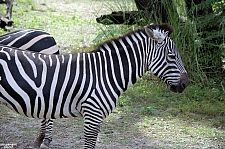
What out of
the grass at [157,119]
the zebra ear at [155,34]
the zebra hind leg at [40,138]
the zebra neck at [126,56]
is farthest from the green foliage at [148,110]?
the zebra ear at [155,34]

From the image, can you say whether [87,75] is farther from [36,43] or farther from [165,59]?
[36,43]

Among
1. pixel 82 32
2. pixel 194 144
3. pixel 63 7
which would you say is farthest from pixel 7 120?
pixel 63 7

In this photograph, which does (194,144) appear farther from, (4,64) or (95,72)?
(4,64)

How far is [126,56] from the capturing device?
477 cm

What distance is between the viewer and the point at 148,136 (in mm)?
6344

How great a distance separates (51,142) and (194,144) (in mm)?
2117

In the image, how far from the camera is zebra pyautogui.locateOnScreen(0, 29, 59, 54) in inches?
221

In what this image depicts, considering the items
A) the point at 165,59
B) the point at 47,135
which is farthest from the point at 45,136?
the point at 165,59

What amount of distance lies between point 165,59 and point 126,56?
472 mm

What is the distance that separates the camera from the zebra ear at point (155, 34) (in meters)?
4.73

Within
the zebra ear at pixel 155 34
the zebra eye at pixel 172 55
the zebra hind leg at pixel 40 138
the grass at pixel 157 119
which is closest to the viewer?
the zebra ear at pixel 155 34

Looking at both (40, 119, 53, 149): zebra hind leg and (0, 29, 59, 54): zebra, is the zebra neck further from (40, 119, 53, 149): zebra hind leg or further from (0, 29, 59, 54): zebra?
(40, 119, 53, 149): zebra hind leg

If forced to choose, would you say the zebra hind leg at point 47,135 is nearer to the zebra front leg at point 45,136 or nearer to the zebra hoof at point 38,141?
the zebra front leg at point 45,136

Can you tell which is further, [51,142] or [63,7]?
[63,7]
